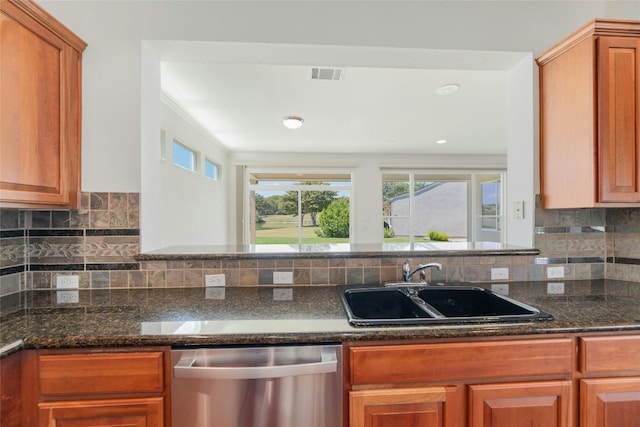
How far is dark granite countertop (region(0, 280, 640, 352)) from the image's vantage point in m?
0.96

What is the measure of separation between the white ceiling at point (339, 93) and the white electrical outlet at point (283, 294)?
52.4 inches

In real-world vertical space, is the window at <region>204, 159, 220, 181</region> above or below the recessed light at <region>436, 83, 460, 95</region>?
below

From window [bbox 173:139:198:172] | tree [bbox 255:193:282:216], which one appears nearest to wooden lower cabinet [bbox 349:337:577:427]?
window [bbox 173:139:198:172]

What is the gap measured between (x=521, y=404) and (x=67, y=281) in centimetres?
210

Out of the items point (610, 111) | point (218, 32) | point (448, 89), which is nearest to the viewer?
point (610, 111)

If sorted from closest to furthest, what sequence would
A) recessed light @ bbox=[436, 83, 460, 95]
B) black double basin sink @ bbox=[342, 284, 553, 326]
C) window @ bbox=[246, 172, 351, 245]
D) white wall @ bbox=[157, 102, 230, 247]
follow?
black double basin sink @ bbox=[342, 284, 553, 326], recessed light @ bbox=[436, 83, 460, 95], white wall @ bbox=[157, 102, 230, 247], window @ bbox=[246, 172, 351, 245]

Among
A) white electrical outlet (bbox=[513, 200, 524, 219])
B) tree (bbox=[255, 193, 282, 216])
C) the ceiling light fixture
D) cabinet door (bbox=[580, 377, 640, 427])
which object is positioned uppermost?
the ceiling light fixture

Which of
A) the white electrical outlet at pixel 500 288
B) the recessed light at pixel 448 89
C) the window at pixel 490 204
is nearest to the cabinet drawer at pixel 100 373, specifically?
the white electrical outlet at pixel 500 288

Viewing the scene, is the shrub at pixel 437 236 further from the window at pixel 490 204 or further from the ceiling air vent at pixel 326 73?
the ceiling air vent at pixel 326 73

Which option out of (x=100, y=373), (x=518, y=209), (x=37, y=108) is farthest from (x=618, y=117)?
(x=37, y=108)

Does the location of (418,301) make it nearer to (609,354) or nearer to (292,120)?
(609,354)

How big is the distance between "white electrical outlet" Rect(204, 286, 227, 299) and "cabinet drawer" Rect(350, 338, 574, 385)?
2.46 feet

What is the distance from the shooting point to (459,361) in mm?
1005

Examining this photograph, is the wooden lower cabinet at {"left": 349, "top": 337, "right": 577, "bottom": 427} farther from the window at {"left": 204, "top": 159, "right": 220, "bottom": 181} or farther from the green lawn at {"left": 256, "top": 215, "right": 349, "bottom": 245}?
the green lawn at {"left": 256, "top": 215, "right": 349, "bottom": 245}
